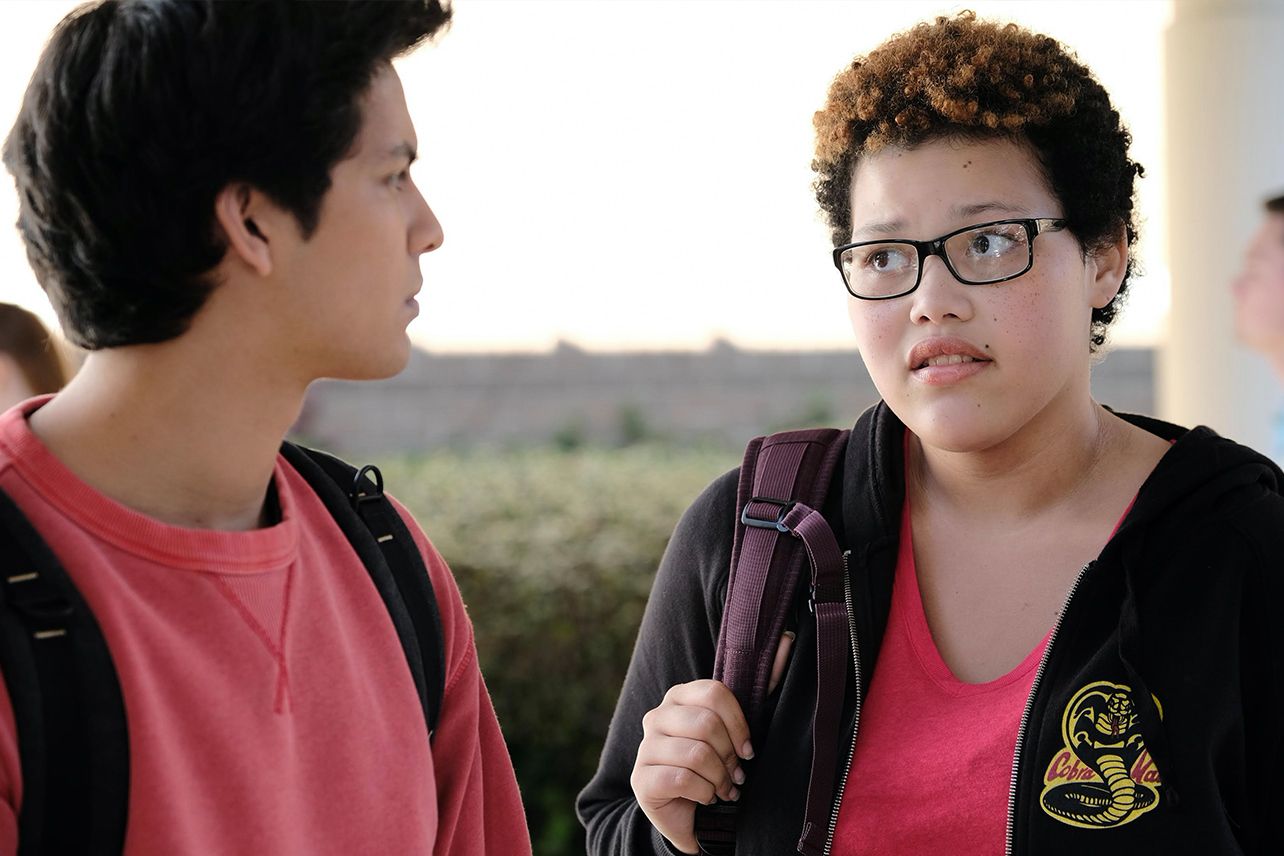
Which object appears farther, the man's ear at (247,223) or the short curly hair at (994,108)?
the short curly hair at (994,108)

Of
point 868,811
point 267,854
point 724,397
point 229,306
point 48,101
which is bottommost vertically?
point 724,397

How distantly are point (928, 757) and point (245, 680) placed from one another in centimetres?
93

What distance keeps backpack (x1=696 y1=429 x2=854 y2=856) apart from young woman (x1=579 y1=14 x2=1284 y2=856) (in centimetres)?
3

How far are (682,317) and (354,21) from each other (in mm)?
7694

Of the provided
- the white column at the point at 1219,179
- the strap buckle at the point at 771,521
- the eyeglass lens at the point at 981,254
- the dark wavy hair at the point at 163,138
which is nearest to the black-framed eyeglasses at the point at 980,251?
the eyeglass lens at the point at 981,254

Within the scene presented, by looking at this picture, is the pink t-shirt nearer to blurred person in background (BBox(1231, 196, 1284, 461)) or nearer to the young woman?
the young woman

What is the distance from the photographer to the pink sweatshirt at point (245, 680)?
1.29 metres

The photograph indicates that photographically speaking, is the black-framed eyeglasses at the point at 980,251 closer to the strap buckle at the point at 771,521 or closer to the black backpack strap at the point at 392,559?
the strap buckle at the point at 771,521

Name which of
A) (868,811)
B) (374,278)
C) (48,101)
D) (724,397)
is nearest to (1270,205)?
(868,811)

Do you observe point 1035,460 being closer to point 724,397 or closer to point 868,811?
point 868,811

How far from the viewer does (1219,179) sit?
14.9 feet

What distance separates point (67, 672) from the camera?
4.02 feet

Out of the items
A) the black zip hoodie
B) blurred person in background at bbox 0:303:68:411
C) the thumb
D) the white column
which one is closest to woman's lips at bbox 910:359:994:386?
the black zip hoodie

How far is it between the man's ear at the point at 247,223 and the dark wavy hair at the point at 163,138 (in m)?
0.01
